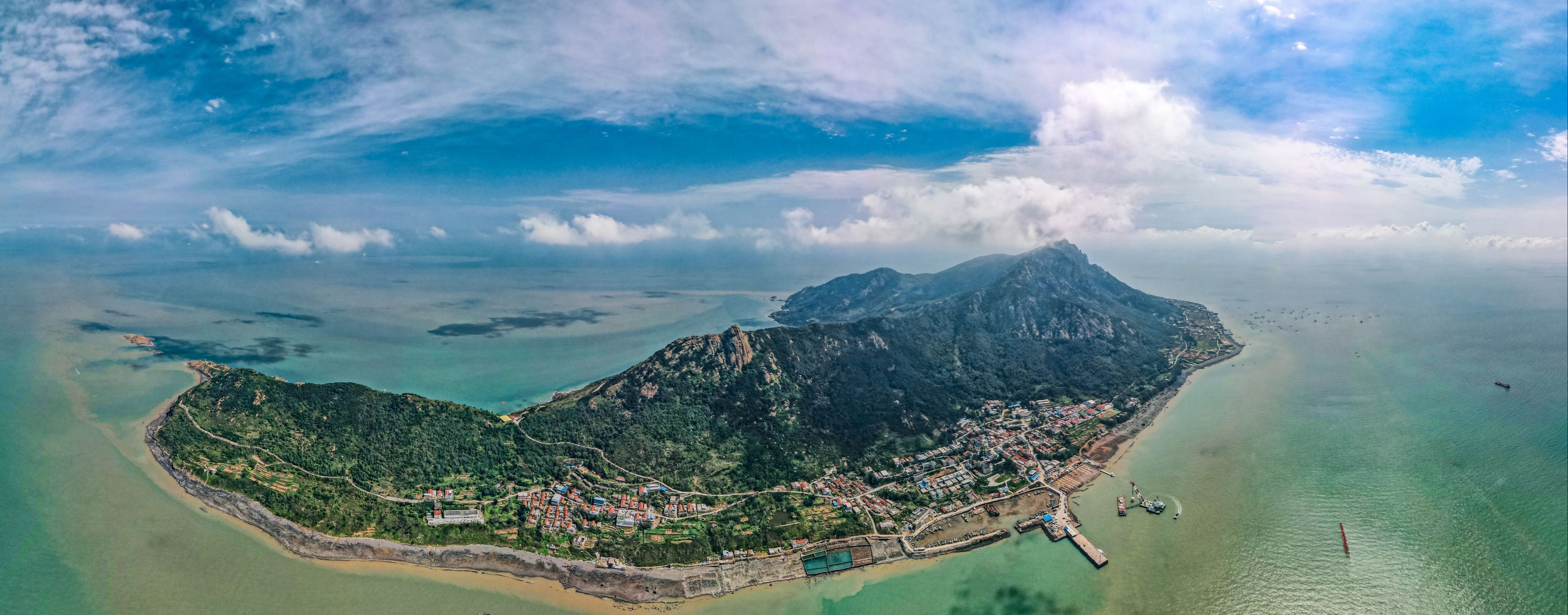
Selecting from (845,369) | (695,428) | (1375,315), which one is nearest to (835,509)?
(695,428)

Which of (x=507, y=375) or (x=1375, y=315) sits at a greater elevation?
(x=1375, y=315)

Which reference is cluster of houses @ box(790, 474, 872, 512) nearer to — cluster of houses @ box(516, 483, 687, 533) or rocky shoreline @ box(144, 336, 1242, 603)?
rocky shoreline @ box(144, 336, 1242, 603)

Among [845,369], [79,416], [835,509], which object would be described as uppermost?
[845,369]

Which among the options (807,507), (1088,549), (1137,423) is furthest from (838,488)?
(1137,423)

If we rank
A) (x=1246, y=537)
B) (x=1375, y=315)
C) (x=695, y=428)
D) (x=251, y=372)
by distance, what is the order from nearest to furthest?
(x=1246, y=537) < (x=695, y=428) < (x=251, y=372) < (x=1375, y=315)

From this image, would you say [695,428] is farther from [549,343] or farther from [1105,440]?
[549,343]

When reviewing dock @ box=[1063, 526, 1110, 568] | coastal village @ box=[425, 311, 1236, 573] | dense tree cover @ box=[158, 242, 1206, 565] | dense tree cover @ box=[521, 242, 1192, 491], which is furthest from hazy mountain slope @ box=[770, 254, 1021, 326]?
Result: dock @ box=[1063, 526, 1110, 568]
